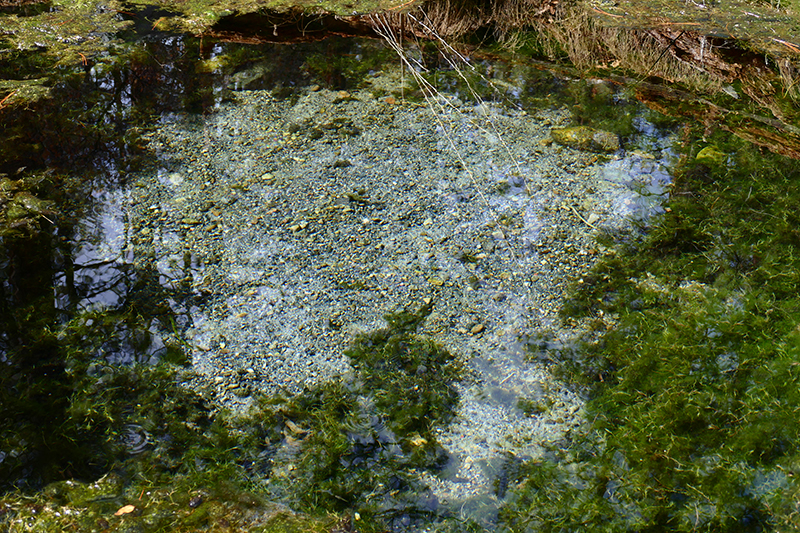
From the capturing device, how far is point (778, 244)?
7.75 feet

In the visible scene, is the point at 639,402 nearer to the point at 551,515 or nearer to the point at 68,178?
the point at 551,515

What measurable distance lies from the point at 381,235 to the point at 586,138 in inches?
50.5

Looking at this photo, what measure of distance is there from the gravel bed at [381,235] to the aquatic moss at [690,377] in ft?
0.36

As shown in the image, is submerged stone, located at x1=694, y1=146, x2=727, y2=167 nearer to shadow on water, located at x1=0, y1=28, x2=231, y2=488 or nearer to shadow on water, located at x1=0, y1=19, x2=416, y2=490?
shadow on water, located at x1=0, y1=19, x2=416, y2=490

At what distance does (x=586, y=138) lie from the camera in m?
2.96

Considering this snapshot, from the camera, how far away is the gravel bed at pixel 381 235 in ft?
6.15

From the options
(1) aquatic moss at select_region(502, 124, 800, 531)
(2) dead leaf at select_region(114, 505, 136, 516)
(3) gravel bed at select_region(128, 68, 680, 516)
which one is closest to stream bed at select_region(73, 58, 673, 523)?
(3) gravel bed at select_region(128, 68, 680, 516)

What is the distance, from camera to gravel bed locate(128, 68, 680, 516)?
1874 mm

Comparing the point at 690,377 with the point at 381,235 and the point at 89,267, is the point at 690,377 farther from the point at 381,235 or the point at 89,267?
the point at 89,267

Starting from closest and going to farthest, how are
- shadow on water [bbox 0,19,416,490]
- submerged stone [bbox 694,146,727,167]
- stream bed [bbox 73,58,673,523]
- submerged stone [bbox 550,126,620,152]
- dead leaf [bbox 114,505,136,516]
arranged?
dead leaf [bbox 114,505,136,516] → shadow on water [bbox 0,19,416,490] → stream bed [bbox 73,58,673,523] → submerged stone [bbox 694,146,727,167] → submerged stone [bbox 550,126,620,152]

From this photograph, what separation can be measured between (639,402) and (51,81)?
3.48 metres

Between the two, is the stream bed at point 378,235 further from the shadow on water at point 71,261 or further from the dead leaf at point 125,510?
the dead leaf at point 125,510

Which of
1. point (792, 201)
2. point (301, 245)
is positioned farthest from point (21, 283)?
point (792, 201)

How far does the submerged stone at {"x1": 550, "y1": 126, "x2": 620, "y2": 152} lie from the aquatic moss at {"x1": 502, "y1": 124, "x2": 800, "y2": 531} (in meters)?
0.46
